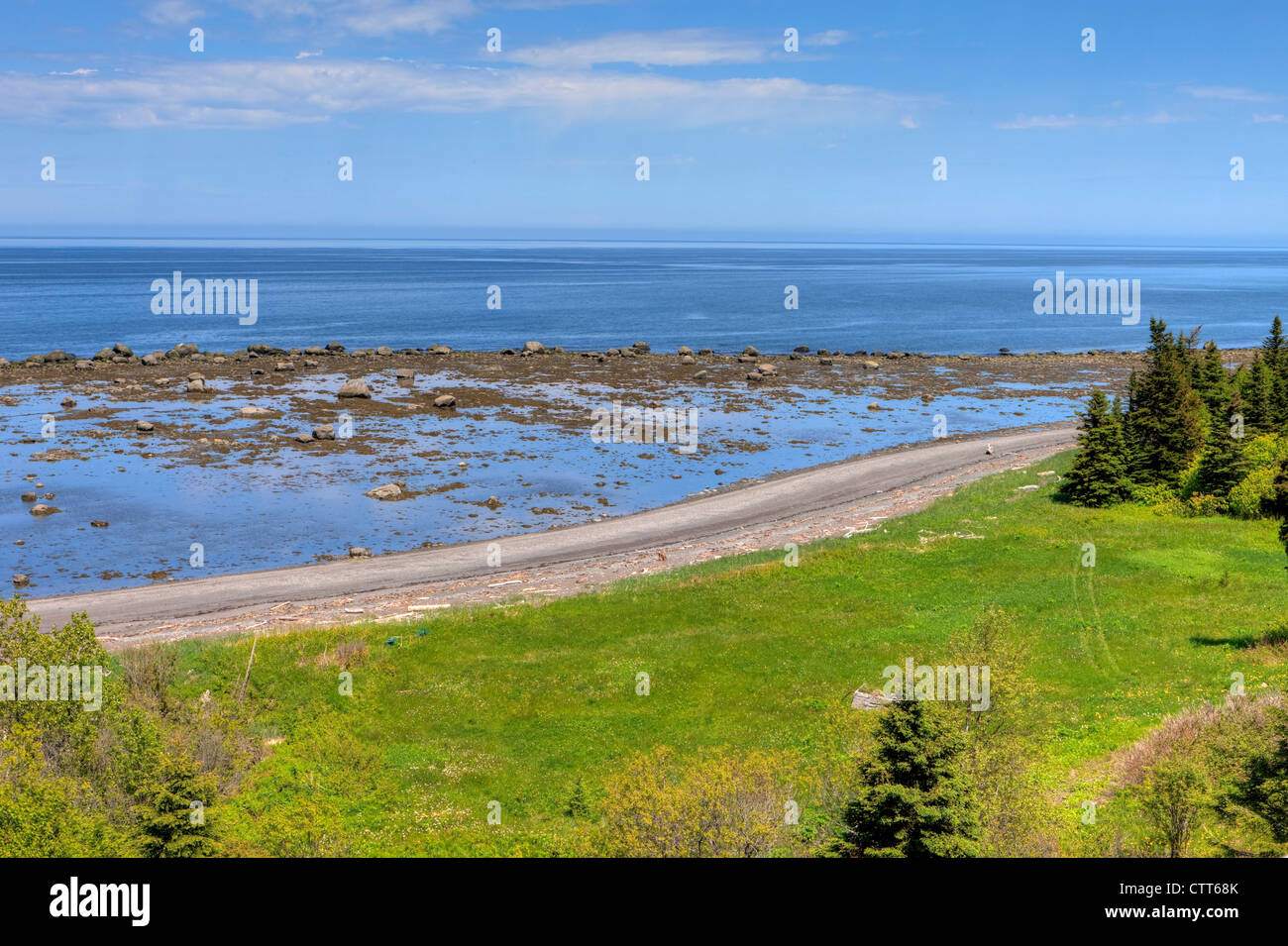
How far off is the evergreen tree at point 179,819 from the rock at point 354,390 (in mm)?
75327

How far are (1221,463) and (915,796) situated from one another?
138ft

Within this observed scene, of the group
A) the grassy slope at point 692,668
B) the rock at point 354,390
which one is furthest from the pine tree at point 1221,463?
the rock at point 354,390

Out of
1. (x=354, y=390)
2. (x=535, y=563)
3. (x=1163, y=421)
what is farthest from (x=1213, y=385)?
(x=354, y=390)

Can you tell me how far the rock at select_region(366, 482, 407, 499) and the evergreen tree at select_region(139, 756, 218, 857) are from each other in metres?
44.5

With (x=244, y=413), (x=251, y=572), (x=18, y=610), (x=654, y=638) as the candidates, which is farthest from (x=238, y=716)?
(x=244, y=413)

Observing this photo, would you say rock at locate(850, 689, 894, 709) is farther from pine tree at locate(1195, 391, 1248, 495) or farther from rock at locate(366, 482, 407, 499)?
rock at locate(366, 482, 407, 499)

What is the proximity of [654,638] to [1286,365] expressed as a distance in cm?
4506

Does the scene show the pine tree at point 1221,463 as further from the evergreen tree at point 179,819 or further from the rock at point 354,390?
the rock at point 354,390

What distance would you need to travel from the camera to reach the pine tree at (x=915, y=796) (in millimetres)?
14766

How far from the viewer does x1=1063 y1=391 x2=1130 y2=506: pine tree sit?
1955 inches

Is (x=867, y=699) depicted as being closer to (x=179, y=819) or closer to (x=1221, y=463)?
(x=179, y=819)

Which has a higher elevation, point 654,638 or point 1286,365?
point 1286,365
